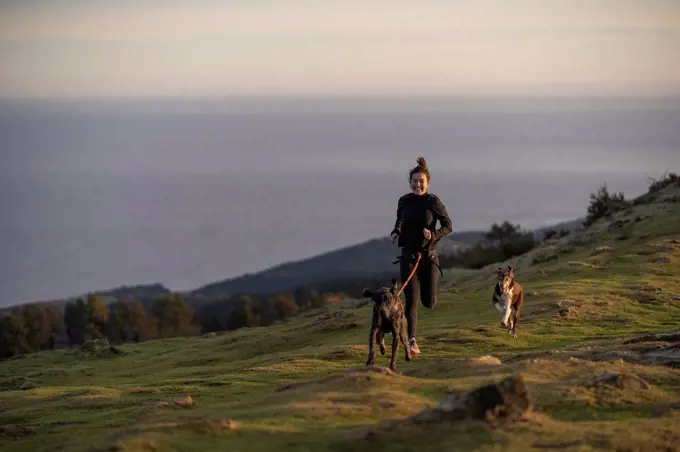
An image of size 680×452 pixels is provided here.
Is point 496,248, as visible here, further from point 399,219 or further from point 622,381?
point 622,381

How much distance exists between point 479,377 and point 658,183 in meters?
34.7

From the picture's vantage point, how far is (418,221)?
50.2 feet

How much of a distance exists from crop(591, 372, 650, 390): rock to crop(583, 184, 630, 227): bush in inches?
1218

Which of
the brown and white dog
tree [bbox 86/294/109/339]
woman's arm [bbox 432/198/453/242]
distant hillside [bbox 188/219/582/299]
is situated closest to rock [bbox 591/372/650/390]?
woman's arm [bbox 432/198/453/242]

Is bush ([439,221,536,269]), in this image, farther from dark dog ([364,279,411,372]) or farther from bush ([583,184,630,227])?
dark dog ([364,279,411,372])

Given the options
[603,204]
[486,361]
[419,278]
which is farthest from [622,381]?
[603,204]

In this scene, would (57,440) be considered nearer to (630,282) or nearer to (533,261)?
(630,282)

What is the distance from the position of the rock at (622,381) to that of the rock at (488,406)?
6.98 feet

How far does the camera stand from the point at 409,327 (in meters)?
15.8

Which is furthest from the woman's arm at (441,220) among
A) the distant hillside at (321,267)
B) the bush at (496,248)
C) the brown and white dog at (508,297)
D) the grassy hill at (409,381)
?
the distant hillside at (321,267)

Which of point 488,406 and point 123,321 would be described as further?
point 123,321

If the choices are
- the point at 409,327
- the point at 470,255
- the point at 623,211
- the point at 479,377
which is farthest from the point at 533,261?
the point at 479,377

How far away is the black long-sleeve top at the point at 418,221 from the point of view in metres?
15.3

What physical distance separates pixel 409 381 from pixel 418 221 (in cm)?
408
